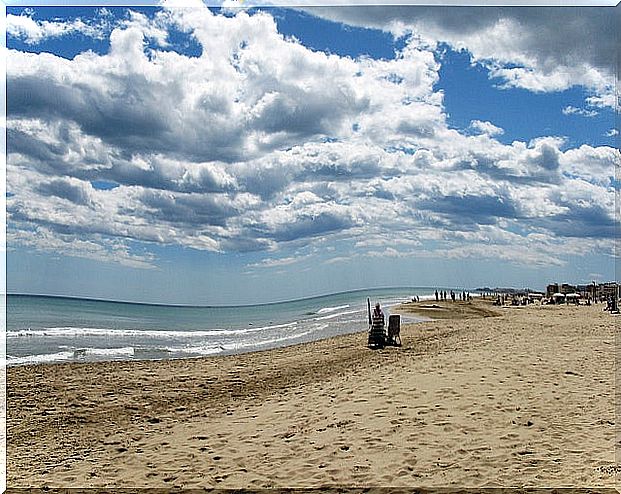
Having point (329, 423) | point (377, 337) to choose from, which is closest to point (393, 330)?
point (377, 337)

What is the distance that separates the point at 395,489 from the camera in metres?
3.22

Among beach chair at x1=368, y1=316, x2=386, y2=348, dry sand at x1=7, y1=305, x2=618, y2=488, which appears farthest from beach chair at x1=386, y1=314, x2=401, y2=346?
dry sand at x1=7, y1=305, x2=618, y2=488

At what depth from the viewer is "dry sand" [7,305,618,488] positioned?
3.51 metres

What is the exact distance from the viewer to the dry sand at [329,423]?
3510 millimetres

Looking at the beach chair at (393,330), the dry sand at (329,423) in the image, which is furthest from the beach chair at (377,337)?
the dry sand at (329,423)

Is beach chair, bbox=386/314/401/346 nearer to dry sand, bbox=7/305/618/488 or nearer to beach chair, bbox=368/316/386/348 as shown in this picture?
beach chair, bbox=368/316/386/348

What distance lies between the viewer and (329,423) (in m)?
4.52

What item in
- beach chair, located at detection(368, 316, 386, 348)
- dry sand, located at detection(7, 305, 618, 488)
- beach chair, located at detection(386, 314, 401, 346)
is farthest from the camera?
beach chair, located at detection(386, 314, 401, 346)

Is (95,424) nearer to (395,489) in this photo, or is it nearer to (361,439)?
(361,439)

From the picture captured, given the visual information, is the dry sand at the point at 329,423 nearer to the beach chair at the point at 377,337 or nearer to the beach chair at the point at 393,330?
the beach chair at the point at 377,337

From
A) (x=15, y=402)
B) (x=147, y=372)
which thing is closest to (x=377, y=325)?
(x=147, y=372)

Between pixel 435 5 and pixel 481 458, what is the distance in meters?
2.49

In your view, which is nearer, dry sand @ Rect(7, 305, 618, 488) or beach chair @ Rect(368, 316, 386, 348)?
dry sand @ Rect(7, 305, 618, 488)

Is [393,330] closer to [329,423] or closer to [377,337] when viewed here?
[377,337]
